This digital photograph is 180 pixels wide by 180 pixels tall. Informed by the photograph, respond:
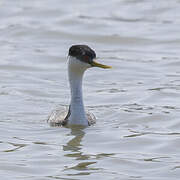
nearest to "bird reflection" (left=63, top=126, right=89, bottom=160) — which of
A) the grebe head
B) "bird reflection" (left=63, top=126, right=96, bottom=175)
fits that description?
"bird reflection" (left=63, top=126, right=96, bottom=175)

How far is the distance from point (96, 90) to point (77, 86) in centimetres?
343

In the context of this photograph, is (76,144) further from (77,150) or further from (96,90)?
(96,90)

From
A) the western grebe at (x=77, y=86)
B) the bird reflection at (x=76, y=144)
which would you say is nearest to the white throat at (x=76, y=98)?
the western grebe at (x=77, y=86)

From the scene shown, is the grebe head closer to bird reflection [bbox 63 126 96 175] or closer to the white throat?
the white throat

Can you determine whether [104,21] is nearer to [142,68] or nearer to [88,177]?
[142,68]

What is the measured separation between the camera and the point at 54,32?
24312mm

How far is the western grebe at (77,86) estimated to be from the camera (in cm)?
1451

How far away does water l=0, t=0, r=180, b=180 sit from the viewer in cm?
1294

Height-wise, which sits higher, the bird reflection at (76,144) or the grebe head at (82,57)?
the grebe head at (82,57)

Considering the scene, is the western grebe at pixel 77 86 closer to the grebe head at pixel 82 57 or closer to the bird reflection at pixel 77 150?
the grebe head at pixel 82 57

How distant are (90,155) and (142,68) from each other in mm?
7164

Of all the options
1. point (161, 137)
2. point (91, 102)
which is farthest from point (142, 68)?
point (161, 137)

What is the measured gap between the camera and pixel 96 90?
18422mm

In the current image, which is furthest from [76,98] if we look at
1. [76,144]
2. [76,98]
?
[76,144]
